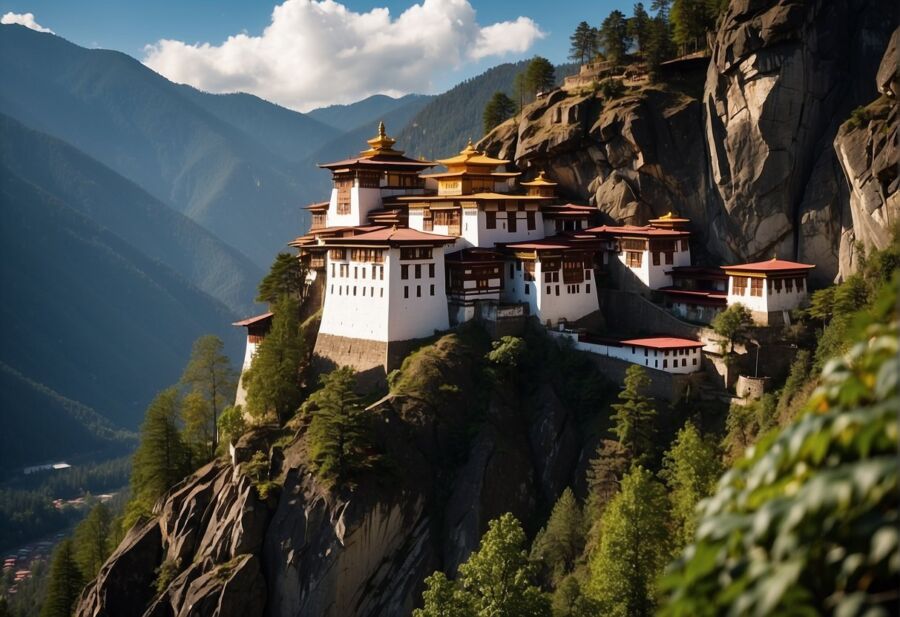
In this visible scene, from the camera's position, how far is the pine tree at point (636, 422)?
50.7 m

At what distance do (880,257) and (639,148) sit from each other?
25.2m

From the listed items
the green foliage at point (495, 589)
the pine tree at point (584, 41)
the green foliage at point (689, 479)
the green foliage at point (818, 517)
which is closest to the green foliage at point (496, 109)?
the pine tree at point (584, 41)

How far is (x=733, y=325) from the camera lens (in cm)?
5331

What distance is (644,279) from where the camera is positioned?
64.0 meters

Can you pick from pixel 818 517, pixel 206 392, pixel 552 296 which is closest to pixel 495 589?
pixel 552 296

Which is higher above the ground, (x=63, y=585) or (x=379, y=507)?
(x=379, y=507)

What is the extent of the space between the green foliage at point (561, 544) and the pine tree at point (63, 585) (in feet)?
128

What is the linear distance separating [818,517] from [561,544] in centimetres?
4223

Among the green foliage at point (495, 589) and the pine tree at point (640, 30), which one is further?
the pine tree at point (640, 30)

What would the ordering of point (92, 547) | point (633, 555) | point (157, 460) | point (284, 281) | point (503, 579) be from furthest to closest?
point (92, 547), point (284, 281), point (157, 460), point (633, 555), point (503, 579)

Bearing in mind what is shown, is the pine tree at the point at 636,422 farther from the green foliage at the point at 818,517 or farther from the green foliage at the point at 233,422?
the green foliage at the point at 818,517

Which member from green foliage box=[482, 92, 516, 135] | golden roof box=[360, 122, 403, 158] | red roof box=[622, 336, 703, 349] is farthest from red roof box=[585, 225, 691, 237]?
green foliage box=[482, 92, 516, 135]

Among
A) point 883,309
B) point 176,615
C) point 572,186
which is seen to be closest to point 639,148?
point 572,186

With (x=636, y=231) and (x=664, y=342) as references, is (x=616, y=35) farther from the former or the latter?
(x=664, y=342)
